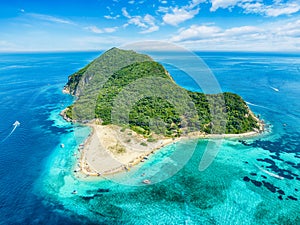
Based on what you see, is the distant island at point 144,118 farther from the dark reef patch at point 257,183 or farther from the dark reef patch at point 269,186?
the dark reef patch at point 269,186

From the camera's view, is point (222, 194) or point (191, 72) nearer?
point (222, 194)

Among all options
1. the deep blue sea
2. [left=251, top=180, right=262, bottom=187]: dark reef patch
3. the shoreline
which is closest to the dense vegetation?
the shoreline

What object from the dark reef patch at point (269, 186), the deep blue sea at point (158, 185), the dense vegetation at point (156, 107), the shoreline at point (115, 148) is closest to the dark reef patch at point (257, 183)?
the deep blue sea at point (158, 185)

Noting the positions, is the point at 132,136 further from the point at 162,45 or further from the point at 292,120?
the point at 292,120

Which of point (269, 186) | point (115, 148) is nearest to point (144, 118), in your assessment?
point (115, 148)

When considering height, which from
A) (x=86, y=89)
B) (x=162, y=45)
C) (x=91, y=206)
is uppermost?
(x=162, y=45)

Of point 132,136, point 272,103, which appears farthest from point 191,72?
point 132,136
